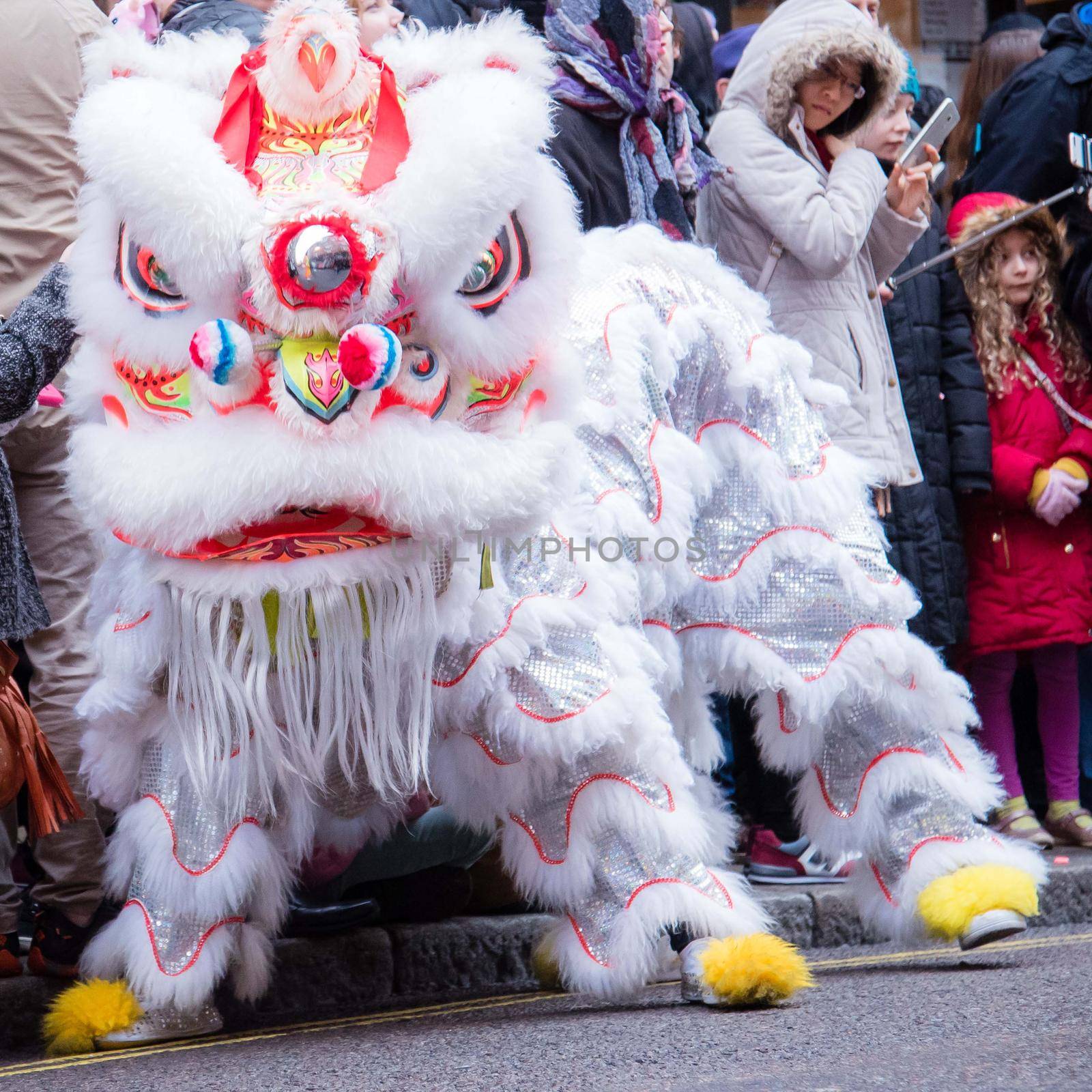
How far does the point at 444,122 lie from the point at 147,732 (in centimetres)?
107

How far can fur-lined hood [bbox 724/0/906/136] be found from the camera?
4168mm

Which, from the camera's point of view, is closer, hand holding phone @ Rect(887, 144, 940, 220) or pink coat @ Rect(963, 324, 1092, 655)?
hand holding phone @ Rect(887, 144, 940, 220)

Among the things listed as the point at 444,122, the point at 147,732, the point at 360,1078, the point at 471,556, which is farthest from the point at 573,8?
the point at 360,1078

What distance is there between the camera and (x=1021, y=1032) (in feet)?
8.59

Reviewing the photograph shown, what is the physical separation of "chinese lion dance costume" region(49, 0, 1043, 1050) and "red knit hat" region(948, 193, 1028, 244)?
5.56 ft

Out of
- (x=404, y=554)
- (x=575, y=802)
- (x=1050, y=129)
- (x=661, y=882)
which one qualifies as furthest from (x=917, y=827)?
(x=1050, y=129)

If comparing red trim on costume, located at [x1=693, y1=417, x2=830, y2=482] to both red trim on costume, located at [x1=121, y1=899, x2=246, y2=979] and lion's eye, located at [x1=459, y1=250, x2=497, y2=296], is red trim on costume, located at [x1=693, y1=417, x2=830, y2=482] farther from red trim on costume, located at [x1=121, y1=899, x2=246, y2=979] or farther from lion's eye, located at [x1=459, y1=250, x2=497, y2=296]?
red trim on costume, located at [x1=121, y1=899, x2=246, y2=979]

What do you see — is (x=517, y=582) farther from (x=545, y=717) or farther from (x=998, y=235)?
(x=998, y=235)

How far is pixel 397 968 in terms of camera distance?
3.47 m

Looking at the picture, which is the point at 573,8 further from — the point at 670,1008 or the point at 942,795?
the point at 670,1008

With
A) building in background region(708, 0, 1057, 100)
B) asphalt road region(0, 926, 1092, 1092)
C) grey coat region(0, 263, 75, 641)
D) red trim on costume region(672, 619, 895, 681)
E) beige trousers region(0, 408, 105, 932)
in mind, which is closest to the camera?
asphalt road region(0, 926, 1092, 1092)

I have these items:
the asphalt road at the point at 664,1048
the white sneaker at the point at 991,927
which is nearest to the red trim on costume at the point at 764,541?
the white sneaker at the point at 991,927

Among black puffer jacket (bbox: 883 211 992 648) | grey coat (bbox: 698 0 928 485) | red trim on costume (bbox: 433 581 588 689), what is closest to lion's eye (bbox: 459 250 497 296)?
red trim on costume (bbox: 433 581 588 689)

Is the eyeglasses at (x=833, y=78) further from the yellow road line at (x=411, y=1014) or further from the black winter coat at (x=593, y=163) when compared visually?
the yellow road line at (x=411, y=1014)
